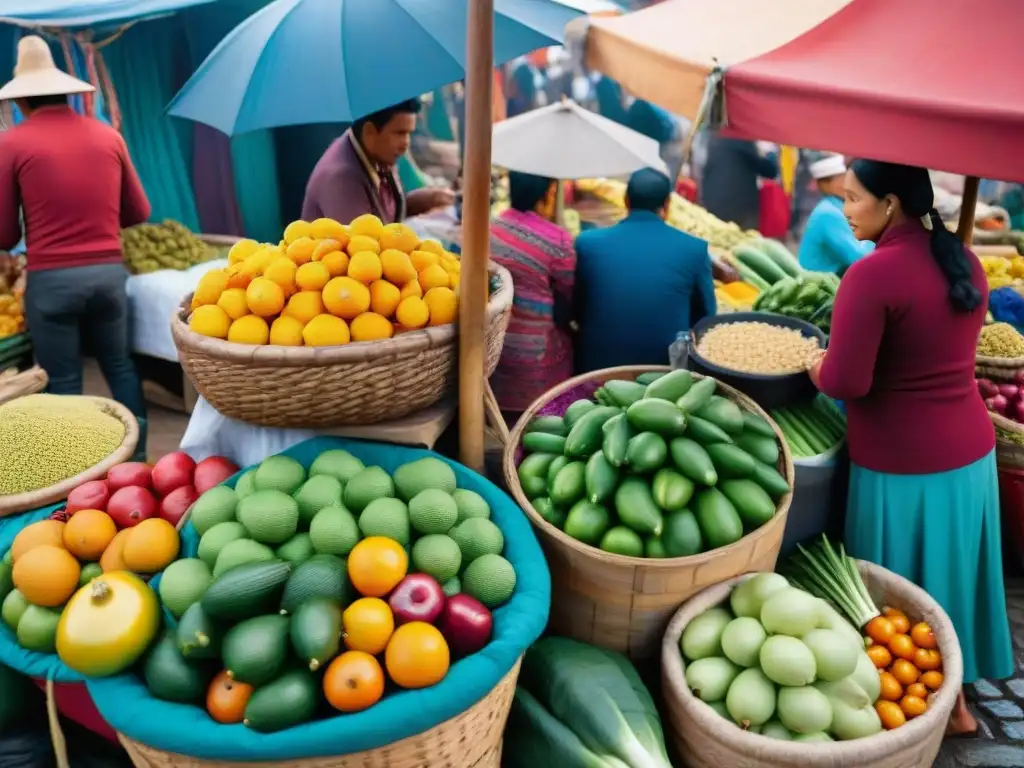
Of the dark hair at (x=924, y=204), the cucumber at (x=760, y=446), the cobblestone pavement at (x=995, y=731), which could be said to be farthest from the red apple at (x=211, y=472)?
the cobblestone pavement at (x=995, y=731)

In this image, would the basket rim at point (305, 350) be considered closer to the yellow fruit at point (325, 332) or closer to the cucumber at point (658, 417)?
the yellow fruit at point (325, 332)

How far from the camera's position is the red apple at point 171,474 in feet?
7.34

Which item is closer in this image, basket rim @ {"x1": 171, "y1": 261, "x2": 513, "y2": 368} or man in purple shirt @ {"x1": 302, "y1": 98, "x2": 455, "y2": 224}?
basket rim @ {"x1": 171, "y1": 261, "x2": 513, "y2": 368}

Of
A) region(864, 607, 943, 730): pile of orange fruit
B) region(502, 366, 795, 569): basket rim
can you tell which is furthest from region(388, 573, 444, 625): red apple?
region(864, 607, 943, 730): pile of orange fruit

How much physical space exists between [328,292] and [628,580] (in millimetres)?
1118

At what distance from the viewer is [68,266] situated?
3740 millimetres

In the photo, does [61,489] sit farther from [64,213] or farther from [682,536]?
[682,536]

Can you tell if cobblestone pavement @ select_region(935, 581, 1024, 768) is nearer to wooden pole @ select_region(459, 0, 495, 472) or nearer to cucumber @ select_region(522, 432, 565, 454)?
cucumber @ select_region(522, 432, 565, 454)

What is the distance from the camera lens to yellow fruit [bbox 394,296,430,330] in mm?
2096

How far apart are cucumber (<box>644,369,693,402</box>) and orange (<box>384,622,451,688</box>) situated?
105 centimetres

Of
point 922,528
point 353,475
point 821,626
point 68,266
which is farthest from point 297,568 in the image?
point 68,266

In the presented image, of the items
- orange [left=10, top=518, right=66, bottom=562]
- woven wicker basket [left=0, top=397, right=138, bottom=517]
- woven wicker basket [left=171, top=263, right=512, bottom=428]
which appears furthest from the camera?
woven wicker basket [left=0, top=397, right=138, bottom=517]

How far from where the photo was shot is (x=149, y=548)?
74.4 inches

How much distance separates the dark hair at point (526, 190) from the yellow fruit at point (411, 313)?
1205mm
